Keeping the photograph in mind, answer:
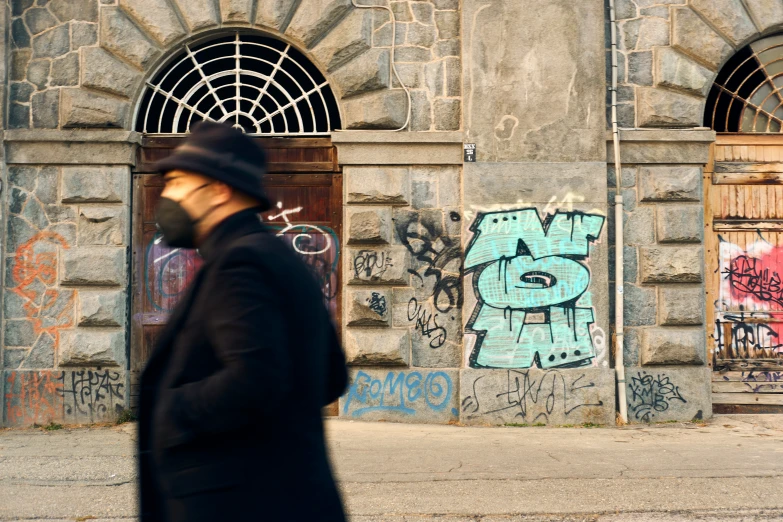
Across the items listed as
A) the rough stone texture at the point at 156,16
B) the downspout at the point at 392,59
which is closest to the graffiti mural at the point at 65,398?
the rough stone texture at the point at 156,16

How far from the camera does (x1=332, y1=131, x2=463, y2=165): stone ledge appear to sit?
943 cm

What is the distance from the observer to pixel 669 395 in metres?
9.50

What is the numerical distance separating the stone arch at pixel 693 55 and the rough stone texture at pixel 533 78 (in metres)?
0.72

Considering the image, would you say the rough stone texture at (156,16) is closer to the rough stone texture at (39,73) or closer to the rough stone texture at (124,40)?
the rough stone texture at (124,40)

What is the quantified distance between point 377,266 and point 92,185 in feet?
10.5

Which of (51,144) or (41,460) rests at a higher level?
(51,144)

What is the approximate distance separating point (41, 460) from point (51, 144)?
3.60 meters

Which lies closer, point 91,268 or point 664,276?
point 91,268

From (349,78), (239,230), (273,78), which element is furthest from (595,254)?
(239,230)

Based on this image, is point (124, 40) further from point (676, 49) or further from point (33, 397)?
point (676, 49)

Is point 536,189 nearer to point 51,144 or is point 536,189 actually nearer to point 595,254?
point 595,254

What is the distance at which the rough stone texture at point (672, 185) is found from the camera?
9.59 m

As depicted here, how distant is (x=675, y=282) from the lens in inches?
377

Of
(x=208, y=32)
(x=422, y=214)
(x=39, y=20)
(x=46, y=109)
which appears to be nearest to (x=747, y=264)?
(x=422, y=214)
